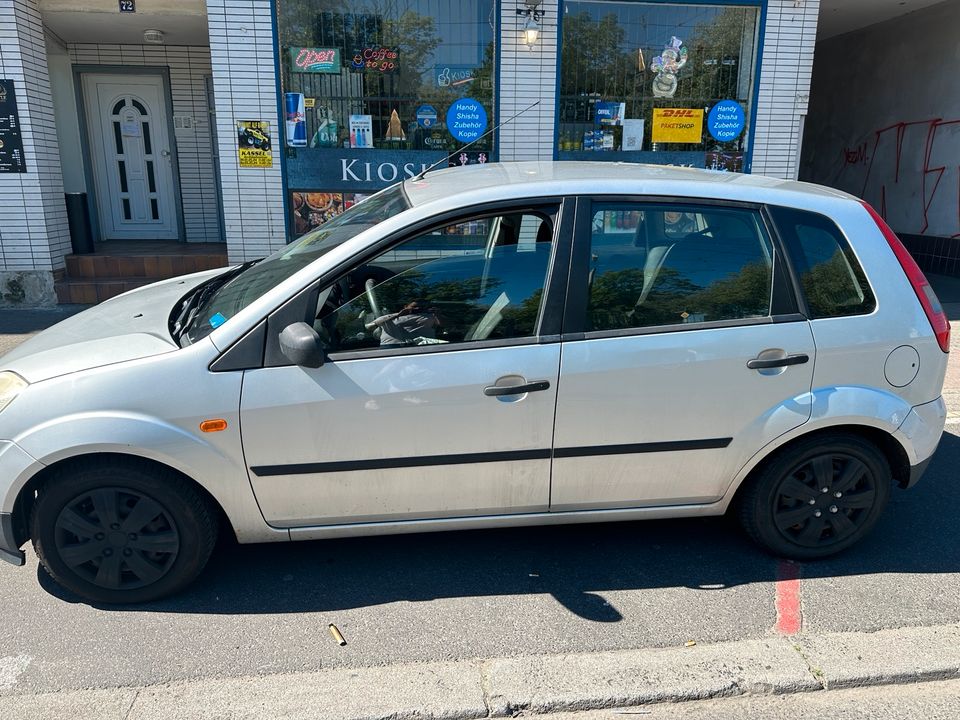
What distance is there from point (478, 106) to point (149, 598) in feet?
22.1

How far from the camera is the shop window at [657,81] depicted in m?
8.34

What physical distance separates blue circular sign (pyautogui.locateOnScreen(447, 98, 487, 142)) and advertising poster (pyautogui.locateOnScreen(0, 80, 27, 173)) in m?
4.63

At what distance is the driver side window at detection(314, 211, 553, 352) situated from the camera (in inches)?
115

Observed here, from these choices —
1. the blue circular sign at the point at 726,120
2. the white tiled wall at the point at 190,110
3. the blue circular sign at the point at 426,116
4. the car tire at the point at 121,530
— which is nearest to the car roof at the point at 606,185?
the car tire at the point at 121,530

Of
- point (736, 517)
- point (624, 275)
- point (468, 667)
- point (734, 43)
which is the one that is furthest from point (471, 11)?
point (468, 667)

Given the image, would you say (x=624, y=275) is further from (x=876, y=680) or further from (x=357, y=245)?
(x=876, y=680)

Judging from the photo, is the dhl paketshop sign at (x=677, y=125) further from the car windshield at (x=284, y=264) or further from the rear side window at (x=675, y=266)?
the rear side window at (x=675, y=266)

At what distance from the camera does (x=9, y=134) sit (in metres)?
7.83

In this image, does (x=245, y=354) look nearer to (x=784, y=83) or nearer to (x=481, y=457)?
(x=481, y=457)

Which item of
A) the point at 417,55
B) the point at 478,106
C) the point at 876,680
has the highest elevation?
the point at 417,55

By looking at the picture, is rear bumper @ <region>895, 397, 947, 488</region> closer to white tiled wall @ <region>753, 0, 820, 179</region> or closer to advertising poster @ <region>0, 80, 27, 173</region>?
white tiled wall @ <region>753, 0, 820, 179</region>

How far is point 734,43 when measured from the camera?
28.0 feet

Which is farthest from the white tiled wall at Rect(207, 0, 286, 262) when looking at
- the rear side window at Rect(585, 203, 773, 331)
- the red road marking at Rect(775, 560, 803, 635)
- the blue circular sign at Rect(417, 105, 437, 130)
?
the red road marking at Rect(775, 560, 803, 635)

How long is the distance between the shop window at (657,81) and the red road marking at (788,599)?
246 inches
